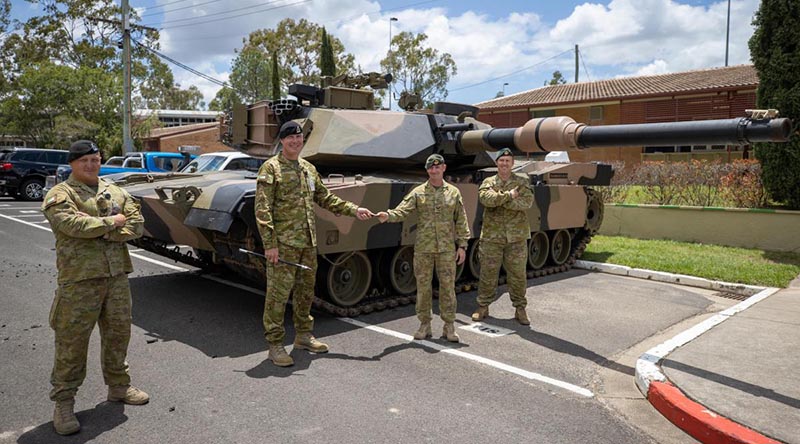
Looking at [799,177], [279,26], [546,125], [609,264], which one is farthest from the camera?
[279,26]

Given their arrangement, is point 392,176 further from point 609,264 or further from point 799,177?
point 799,177

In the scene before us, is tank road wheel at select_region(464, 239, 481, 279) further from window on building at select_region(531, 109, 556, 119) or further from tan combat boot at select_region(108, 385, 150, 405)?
window on building at select_region(531, 109, 556, 119)

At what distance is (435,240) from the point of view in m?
5.95

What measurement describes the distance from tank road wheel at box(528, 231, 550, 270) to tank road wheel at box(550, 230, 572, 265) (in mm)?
271

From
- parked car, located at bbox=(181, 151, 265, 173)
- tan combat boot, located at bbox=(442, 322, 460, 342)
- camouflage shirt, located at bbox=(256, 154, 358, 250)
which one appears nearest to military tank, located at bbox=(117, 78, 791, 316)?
camouflage shirt, located at bbox=(256, 154, 358, 250)

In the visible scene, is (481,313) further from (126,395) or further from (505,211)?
(126,395)

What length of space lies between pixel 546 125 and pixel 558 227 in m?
3.76

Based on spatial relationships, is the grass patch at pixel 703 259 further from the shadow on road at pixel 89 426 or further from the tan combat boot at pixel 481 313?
the shadow on road at pixel 89 426

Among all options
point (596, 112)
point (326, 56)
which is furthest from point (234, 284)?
point (326, 56)

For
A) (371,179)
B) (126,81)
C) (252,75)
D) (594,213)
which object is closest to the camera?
(371,179)

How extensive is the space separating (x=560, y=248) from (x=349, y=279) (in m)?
4.61

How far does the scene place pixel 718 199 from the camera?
13.3 m

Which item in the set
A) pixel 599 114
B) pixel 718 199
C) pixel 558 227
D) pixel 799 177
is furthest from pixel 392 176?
pixel 599 114

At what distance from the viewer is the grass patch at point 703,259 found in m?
9.35
